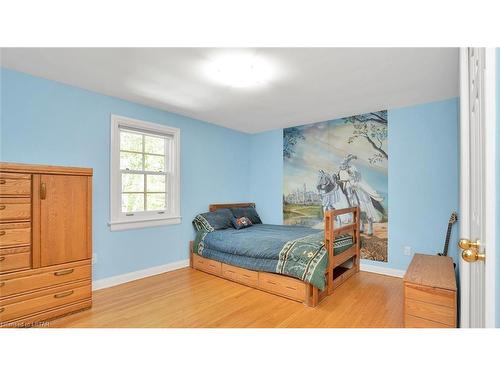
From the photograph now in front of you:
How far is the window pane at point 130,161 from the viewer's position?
313 centimetres

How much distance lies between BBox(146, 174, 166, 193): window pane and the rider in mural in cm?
274

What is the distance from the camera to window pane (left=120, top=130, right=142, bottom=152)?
313 centimetres

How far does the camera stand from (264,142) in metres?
4.71

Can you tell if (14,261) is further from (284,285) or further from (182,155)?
(284,285)

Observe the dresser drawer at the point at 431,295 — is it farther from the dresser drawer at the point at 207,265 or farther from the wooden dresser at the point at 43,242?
the wooden dresser at the point at 43,242

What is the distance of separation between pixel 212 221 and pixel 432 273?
8.99 feet

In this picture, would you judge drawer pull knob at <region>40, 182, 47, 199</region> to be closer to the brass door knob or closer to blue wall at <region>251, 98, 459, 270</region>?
the brass door knob

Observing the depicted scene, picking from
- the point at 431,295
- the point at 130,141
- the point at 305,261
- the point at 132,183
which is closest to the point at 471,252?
the point at 431,295

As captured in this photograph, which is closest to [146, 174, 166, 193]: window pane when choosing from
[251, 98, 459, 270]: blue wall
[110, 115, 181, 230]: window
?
[110, 115, 181, 230]: window

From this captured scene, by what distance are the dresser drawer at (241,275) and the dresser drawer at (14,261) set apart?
6.52 ft

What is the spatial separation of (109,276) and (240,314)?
177 centimetres
